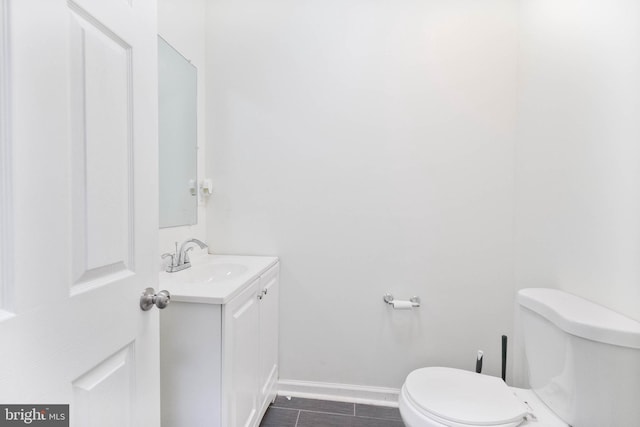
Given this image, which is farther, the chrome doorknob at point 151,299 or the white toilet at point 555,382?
the white toilet at point 555,382

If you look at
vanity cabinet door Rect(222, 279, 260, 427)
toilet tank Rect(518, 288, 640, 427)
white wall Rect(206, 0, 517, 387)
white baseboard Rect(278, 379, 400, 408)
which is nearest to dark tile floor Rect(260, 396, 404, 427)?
white baseboard Rect(278, 379, 400, 408)

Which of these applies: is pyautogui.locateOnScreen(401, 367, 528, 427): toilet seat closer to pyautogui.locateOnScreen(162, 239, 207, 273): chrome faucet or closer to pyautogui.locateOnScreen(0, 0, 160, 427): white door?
pyautogui.locateOnScreen(0, 0, 160, 427): white door

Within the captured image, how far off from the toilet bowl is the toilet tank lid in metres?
0.36

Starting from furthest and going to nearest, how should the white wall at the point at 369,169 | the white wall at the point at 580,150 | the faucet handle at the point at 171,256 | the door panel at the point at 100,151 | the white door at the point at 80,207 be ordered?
the white wall at the point at 369,169
the faucet handle at the point at 171,256
the white wall at the point at 580,150
the door panel at the point at 100,151
the white door at the point at 80,207

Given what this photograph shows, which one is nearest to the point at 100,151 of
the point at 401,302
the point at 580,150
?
the point at 401,302

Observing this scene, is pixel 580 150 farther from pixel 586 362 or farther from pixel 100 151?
pixel 100 151

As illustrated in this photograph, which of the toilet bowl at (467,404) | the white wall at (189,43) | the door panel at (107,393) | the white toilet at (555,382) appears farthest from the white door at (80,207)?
the white toilet at (555,382)

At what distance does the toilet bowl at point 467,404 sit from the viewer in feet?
3.44

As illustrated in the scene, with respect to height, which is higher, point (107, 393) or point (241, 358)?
point (107, 393)

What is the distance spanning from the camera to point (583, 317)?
39.1 inches

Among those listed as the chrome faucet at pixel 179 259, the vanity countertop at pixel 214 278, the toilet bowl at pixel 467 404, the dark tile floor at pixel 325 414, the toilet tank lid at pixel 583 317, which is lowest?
the dark tile floor at pixel 325 414

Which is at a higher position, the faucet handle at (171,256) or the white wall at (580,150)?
the white wall at (580,150)

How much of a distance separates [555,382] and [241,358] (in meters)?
1.20

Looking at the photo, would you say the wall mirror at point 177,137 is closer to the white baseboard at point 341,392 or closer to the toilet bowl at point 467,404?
the white baseboard at point 341,392
